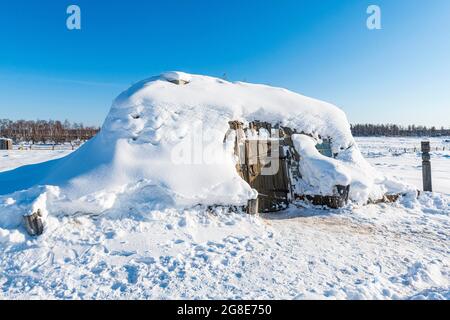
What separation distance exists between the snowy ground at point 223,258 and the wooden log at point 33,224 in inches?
5.0

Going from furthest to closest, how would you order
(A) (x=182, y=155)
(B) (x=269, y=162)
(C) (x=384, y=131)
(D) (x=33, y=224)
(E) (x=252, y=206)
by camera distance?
1. (C) (x=384, y=131)
2. (B) (x=269, y=162)
3. (A) (x=182, y=155)
4. (E) (x=252, y=206)
5. (D) (x=33, y=224)

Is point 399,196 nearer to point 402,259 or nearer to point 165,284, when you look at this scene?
point 402,259

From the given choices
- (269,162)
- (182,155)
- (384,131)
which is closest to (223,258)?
(182,155)

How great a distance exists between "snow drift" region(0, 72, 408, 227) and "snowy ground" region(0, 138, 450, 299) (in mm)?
476

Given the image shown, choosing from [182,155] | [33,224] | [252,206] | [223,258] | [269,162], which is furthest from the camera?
[269,162]

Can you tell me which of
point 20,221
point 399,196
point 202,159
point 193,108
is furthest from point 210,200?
point 399,196

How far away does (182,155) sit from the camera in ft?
23.4

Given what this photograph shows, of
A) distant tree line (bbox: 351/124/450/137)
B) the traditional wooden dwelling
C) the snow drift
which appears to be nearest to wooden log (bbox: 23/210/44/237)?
the snow drift

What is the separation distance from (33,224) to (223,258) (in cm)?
357

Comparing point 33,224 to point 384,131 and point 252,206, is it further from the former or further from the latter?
point 384,131

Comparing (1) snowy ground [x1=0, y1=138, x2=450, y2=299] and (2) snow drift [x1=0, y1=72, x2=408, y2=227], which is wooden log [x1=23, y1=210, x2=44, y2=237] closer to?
(1) snowy ground [x1=0, y1=138, x2=450, y2=299]

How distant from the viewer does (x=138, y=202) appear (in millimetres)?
6141

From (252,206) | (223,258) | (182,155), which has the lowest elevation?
(223,258)
